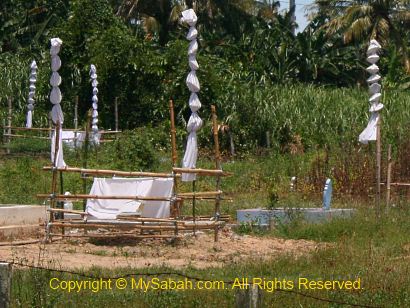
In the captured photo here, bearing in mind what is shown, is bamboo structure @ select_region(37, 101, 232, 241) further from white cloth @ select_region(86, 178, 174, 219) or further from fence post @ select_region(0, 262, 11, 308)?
fence post @ select_region(0, 262, 11, 308)

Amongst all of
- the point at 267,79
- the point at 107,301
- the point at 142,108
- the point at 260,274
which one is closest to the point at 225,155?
the point at 142,108

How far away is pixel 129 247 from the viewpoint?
1378 cm

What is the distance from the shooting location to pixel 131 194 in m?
14.2

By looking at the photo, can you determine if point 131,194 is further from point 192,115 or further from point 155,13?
point 155,13

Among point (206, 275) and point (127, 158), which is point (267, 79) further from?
point (206, 275)

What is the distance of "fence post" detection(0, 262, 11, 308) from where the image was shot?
713 cm

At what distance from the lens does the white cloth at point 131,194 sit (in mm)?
14219

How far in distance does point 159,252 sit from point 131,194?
4.09 feet

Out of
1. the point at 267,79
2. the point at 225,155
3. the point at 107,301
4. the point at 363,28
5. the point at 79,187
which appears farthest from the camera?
the point at 363,28

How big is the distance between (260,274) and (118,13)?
93.1 feet

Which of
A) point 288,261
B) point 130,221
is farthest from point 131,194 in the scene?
point 288,261

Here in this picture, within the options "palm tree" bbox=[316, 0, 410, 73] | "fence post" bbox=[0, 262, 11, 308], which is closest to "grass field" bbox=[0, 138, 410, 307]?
"fence post" bbox=[0, 262, 11, 308]

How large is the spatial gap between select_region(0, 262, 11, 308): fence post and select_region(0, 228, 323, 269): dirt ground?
4157 mm

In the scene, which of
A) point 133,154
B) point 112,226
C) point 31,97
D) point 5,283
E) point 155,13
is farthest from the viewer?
point 155,13
